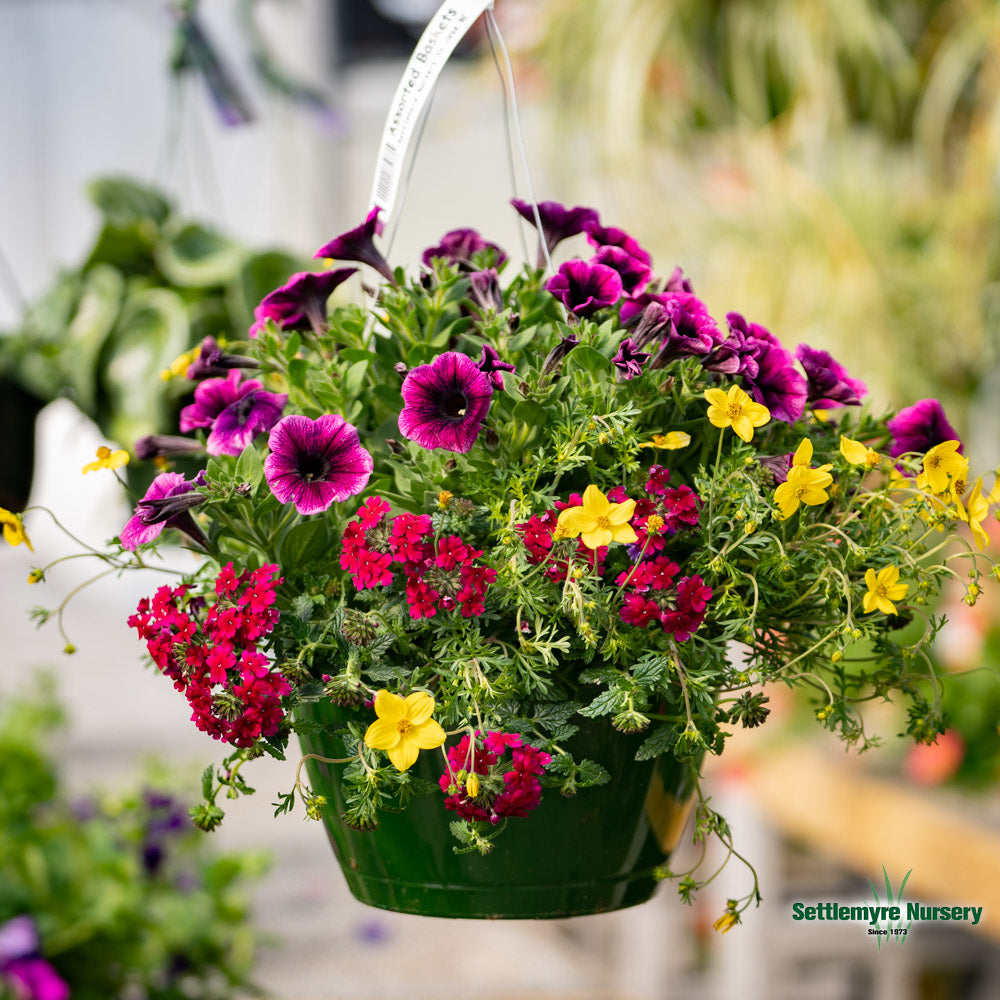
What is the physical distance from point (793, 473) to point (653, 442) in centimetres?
7

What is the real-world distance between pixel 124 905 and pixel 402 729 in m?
1.08

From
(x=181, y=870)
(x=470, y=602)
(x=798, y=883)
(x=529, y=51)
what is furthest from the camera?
(x=529, y=51)

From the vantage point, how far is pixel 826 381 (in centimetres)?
59

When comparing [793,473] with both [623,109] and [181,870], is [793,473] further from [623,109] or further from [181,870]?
[623,109]

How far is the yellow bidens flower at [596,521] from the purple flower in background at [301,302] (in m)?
0.20

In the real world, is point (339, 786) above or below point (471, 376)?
below

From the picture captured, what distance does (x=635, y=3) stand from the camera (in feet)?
8.29

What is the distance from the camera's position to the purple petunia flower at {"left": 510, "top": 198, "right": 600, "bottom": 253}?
61cm

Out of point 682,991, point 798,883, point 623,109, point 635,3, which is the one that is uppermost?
point 635,3

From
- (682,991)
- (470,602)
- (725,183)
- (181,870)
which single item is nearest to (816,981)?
(682,991)

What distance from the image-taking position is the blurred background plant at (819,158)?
2.18m

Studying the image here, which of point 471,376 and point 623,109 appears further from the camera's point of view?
point 623,109

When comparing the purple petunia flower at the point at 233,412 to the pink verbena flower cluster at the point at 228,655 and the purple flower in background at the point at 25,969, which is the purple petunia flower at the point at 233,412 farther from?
the purple flower in background at the point at 25,969

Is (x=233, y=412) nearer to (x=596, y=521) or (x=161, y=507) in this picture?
(x=161, y=507)
